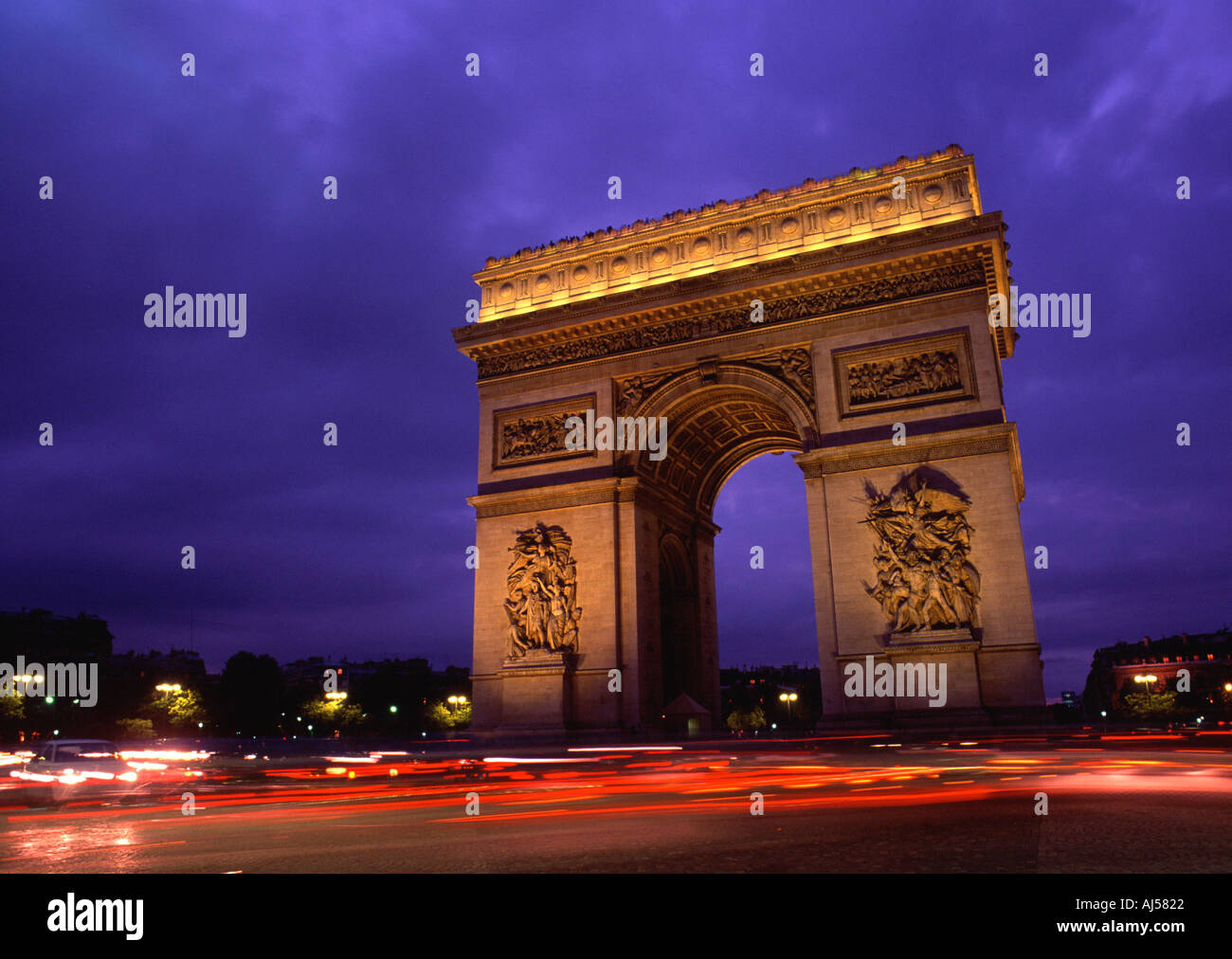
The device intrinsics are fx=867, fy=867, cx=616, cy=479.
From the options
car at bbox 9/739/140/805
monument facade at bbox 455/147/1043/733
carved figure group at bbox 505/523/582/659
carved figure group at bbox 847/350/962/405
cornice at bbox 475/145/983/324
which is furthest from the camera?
carved figure group at bbox 505/523/582/659

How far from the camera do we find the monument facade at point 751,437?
67.4 ft

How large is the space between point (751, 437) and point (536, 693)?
11.4 metres

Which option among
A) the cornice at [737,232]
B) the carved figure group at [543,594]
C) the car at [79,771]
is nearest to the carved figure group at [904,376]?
the cornice at [737,232]

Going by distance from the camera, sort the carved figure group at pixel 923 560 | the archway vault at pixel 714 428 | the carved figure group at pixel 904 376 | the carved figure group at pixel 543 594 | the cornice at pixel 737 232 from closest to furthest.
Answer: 1. the carved figure group at pixel 923 560
2. the carved figure group at pixel 904 376
3. the cornice at pixel 737 232
4. the archway vault at pixel 714 428
5. the carved figure group at pixel 543 594

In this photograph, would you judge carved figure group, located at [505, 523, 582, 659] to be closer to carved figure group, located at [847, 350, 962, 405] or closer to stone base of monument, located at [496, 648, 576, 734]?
stone base of monument, located at [496, 648, 576, 734]

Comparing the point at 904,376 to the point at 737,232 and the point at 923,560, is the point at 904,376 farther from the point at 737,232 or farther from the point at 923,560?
the point at 737,232

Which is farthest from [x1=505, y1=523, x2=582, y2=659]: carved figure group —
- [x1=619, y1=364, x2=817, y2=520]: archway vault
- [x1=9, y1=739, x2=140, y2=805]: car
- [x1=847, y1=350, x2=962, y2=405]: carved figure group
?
[x1=9, y1=739, x2=140, y2=805]: car

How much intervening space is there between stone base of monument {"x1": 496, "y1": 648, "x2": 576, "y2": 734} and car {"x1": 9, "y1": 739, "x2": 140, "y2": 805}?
1047cm

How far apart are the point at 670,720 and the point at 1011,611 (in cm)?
1017

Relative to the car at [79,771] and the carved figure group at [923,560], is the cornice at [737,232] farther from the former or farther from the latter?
the car at [79,771]

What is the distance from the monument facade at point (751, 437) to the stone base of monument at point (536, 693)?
7cm

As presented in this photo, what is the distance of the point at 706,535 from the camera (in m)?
Answer: 31.0

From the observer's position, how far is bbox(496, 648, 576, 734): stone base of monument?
23.3 metres

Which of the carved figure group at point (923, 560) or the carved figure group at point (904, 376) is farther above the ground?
the carved figure group at point (904, 376)
